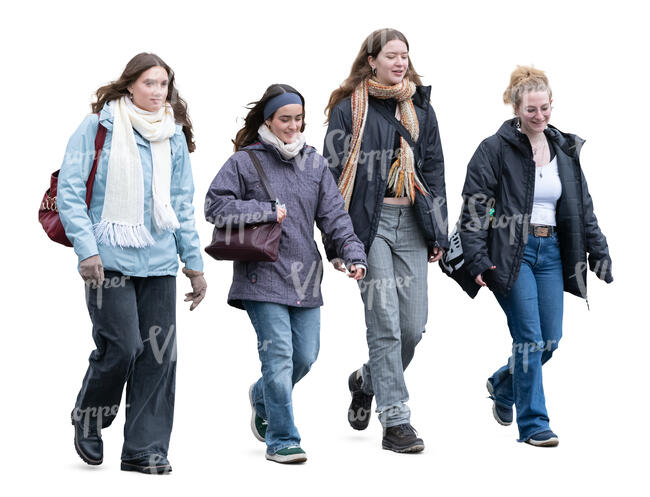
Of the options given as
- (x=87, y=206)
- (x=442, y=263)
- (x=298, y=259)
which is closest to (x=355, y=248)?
(x=298, y=259)

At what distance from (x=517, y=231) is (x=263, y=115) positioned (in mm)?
1914

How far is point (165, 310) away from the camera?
8844 millimetres

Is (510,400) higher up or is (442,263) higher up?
(442,263)

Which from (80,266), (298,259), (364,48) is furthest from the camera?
(364,48)

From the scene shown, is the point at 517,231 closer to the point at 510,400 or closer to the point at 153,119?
the point at 510,400

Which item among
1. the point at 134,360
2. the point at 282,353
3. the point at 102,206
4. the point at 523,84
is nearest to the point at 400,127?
the point at 523,84

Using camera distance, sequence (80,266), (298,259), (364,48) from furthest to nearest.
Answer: (364,48)
(298,259)
(80,266)

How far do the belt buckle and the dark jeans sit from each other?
8.26 ft

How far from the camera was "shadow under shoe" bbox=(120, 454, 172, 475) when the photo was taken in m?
8.74

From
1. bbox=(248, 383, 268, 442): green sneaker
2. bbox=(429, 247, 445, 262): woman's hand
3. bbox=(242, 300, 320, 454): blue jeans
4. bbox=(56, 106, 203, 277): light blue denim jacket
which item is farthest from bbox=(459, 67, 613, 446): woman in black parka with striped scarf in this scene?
bbox=(56, 106, 203, 277): light blue denim jacket

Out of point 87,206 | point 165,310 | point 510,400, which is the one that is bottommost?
point 510,400

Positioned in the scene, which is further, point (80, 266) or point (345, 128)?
point (345, 128)

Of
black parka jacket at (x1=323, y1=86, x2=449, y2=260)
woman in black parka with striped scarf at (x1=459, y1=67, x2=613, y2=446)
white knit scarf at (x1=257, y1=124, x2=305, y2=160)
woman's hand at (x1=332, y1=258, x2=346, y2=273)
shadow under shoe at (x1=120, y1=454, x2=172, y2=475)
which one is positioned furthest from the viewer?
woman in black parka with striped scarf at (x1=459, y1=67, x2=613, y2=446)

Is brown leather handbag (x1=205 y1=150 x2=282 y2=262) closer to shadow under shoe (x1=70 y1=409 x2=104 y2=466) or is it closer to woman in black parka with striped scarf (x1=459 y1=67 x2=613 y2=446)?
shadow under shoe (x1=70 y1=409 x2=104 y2=466)
